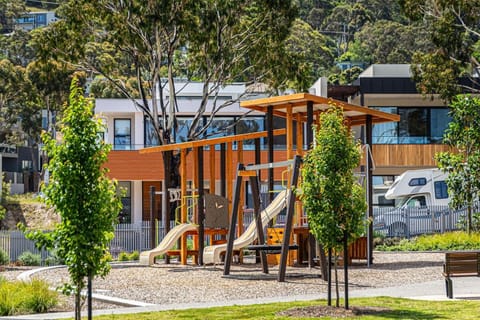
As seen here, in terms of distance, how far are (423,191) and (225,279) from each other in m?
19.0

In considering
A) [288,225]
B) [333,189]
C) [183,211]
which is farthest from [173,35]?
[333,189]

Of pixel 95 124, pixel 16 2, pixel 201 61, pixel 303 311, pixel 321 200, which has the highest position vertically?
pixel 16 2

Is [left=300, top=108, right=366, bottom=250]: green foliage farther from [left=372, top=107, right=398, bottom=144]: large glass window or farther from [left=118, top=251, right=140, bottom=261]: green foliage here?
[left=372, top=107, right=398, bottom=144]: large glass window

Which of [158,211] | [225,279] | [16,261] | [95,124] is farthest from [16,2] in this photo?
[95,124]

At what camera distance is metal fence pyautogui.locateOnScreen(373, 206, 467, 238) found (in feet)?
124

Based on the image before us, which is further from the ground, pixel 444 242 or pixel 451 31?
pixel 451 31

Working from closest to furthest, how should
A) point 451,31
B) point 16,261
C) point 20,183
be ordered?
1. point 16,261
2. point 451,31
3. point 20,183

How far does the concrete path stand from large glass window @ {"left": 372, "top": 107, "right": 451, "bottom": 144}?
2869 centimetres

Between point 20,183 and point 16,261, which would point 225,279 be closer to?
point 16,261

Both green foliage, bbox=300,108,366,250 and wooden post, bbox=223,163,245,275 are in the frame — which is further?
wooden post, bbox=223,163,245,275

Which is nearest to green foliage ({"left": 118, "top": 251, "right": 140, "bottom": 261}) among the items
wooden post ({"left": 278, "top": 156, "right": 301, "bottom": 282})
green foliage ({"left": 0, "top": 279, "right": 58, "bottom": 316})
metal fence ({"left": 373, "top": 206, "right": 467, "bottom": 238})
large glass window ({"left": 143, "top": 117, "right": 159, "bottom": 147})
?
metal fence ({"left": 373, "top": 206, "right": 467, "bottom": 238})

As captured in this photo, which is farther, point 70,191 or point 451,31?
point 451,31

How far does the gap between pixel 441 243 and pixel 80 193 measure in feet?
71.1

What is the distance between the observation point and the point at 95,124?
13.4 meters
